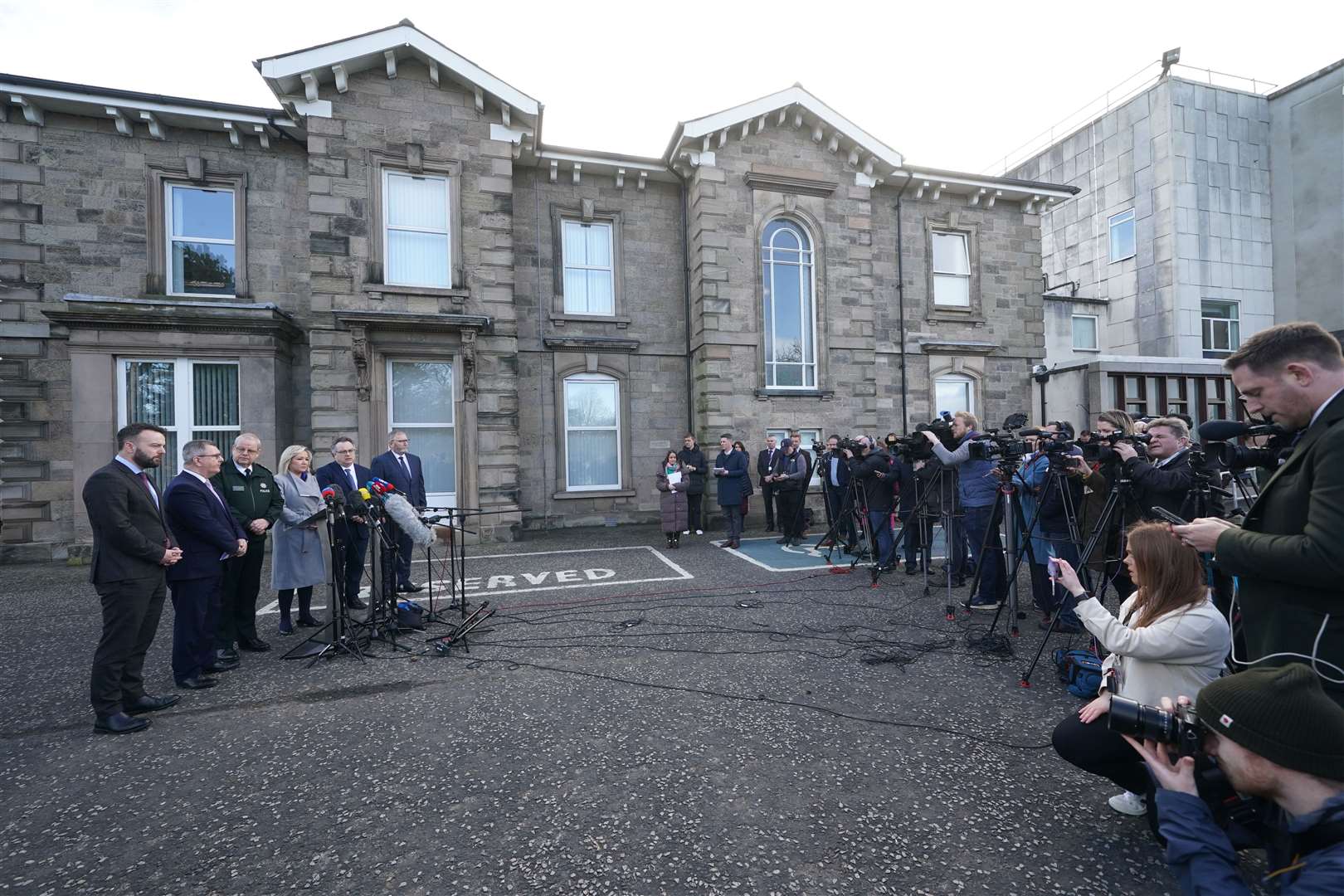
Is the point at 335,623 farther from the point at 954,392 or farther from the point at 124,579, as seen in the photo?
the point at 954,392

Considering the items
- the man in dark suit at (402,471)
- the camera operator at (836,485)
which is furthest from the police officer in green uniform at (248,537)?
the camera operator at (836,485)

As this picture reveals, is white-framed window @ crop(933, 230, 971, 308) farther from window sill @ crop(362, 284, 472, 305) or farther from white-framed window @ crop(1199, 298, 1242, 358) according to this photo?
white-framed window @ crop(1199, 298, 1242, 358)

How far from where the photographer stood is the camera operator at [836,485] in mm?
9875

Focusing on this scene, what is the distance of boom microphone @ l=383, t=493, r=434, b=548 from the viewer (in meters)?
5.43

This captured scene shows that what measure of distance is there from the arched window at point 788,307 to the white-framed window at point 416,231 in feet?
23.2

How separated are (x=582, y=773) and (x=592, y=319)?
11.1 m

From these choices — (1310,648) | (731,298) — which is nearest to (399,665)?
(1310,648)

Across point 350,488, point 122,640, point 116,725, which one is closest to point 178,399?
point 350,488

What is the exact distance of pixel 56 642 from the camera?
5828 millimetres

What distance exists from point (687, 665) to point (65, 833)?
3711mm

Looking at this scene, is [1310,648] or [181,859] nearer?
[1310,648]

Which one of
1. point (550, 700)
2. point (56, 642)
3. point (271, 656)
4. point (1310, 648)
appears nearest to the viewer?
point (1310, 648)

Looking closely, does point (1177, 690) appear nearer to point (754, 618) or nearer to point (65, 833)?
point (754, 618)

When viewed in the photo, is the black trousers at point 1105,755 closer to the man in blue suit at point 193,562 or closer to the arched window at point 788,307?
the man in blue suit at point 193,562
